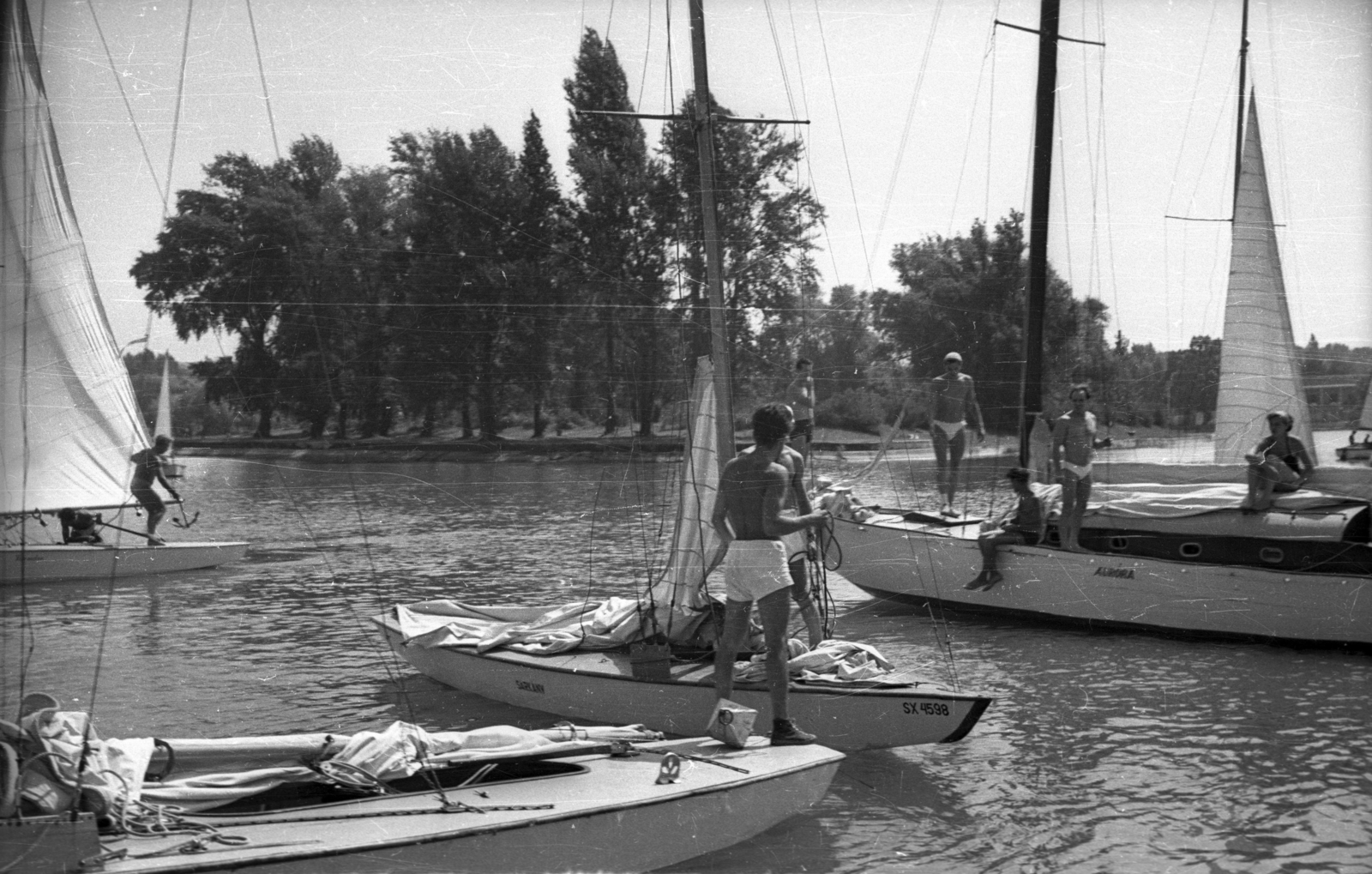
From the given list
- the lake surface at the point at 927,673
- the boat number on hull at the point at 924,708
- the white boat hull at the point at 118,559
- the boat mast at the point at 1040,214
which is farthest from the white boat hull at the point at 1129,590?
the white boat hull at the point at 118,559

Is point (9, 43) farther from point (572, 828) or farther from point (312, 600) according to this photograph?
point (312, 600)

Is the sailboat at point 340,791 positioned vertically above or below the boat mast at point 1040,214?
below

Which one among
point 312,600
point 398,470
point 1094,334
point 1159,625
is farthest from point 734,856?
point 1094,334

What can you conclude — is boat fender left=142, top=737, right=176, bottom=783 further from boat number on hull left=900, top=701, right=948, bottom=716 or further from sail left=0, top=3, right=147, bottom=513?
boat number on hull left=900, top=701, right=948, bottom=716

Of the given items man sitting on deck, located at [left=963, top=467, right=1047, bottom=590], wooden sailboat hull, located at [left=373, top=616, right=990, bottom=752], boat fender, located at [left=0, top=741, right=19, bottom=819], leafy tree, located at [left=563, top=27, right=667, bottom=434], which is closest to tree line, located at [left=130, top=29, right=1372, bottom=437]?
leafy tree, located at [left=563, top=27, right=667, bottom=434]

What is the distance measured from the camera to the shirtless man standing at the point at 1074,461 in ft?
35.9

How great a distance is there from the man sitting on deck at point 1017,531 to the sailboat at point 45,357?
7960 millimetres

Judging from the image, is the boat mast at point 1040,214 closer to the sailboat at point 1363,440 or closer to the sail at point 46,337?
the sailboat at point 1363,440

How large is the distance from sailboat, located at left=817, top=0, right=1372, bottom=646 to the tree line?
2.02 metres

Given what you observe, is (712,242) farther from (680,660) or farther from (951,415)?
(951,415)

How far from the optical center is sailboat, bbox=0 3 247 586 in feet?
18.5

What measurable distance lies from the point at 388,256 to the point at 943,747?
396 inches

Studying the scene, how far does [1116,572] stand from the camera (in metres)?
10.7

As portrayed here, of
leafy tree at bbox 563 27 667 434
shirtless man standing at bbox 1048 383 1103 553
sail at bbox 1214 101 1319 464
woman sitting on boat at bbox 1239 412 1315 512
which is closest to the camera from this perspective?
woman sitting on boat at bbox 1239 412 1315 512
